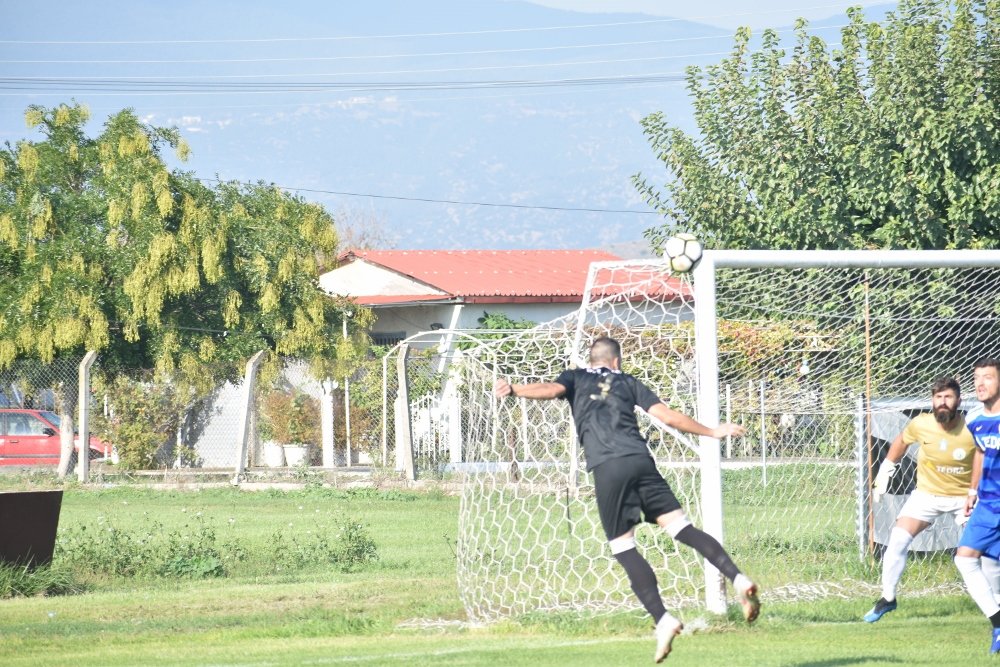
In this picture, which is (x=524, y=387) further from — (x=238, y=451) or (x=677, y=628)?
(x=238, y=451)

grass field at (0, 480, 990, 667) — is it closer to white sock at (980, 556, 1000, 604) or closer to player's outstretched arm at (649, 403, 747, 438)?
white sock at (980, 556, 1000, 604)

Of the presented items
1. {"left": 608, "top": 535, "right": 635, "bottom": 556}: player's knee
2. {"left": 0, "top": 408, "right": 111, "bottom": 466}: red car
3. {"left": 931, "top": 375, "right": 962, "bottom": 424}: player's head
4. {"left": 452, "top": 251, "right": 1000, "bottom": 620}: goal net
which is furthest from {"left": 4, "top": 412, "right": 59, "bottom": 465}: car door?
{"left": 931, "top": 375, "right": 962, "bottom": 424}: player's head

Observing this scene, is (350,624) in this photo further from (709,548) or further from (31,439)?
(31,439)

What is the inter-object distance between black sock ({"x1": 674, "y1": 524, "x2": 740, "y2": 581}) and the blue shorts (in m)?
2.08

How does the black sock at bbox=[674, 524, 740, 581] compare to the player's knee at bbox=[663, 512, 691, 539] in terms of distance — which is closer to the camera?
the black sock at bbox=[674, 524, 740, 581]

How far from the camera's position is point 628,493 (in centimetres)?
816

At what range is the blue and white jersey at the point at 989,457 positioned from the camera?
898cm

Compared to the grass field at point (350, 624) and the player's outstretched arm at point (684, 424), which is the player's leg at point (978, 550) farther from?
the player's outstretched arm at point (684, 424)

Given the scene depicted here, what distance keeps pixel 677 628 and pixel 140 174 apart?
2315cm

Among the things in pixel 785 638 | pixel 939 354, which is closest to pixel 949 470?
pixel 785 638

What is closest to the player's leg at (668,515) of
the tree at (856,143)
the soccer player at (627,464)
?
the soccer player at (627,464)

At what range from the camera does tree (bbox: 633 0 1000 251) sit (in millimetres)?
16438

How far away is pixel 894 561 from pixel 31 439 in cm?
1903

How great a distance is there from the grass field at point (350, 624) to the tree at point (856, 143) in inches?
262
